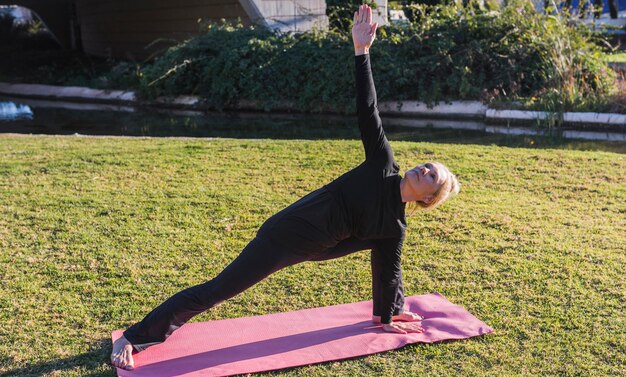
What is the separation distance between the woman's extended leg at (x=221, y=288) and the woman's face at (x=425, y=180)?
2.24 ft

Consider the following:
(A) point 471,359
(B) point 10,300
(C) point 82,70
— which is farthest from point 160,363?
(C) point 82,70

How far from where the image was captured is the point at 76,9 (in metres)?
25.6

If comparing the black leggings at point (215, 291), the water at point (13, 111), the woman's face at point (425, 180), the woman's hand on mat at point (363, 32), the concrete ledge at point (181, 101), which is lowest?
the black leggings at point (215, 291)

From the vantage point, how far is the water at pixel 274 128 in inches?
360

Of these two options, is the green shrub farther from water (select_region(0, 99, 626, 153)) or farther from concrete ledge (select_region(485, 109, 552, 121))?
water (select_region(0, 99, 626, 153))

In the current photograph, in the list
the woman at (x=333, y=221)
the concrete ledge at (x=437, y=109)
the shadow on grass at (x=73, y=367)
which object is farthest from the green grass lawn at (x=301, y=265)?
the concrete ledge at (x=437, y=109)

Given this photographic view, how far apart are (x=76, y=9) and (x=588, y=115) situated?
2125cm

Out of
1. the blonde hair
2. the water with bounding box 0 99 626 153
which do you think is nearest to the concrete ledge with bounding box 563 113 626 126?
the water with bounding box 0 99 626 153

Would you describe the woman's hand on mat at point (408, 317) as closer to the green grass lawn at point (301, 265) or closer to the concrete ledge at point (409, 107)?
the green grass lawn at point (301, 265)

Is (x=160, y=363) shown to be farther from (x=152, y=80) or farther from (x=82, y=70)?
(x=82, y=70)

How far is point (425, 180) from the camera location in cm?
336

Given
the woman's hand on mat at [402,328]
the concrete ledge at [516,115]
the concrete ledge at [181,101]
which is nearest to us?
the woman's hand on mat at [402,328]

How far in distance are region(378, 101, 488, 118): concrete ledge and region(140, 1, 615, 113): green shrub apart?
0.45ft

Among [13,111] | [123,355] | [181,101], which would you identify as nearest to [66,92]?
[13,111]
